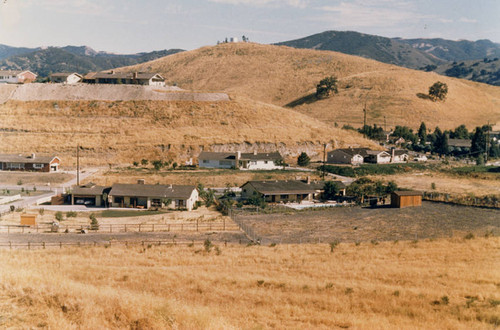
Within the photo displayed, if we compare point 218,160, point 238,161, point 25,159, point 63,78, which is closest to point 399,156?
point 238,161

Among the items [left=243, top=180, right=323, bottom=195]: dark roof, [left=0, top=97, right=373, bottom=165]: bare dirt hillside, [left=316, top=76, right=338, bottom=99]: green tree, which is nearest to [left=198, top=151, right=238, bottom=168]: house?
[left=0, top=97, right=373, bottom=165]: bare dirt hillside

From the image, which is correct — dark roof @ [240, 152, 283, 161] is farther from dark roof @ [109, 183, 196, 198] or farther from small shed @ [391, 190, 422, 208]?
small shed @ [391, 190, 422, 208]

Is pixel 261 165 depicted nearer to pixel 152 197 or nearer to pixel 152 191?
pixel 152 191

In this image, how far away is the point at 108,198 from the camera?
51.0 metres

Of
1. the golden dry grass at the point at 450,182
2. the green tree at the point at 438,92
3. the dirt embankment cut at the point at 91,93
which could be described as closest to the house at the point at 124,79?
the dirt embankment cut at the point at 91,93

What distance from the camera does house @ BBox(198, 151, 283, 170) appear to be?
245ft

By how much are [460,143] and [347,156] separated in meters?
32.4

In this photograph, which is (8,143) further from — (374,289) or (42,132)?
(374,289)

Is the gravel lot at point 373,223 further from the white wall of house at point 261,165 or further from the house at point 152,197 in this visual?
the white wall of house at point 261,165

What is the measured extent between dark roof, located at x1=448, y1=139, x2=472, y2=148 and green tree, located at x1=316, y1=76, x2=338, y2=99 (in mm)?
52514

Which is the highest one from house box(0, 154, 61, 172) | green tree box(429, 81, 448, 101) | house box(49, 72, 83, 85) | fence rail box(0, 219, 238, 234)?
green tree box(429, 81, 448, 101)

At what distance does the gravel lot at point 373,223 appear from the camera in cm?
3819

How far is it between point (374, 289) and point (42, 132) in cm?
7921

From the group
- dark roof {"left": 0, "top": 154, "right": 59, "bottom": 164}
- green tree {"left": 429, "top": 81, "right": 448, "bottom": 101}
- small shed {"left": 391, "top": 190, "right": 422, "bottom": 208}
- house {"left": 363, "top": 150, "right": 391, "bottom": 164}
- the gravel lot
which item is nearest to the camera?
the gravel lot
